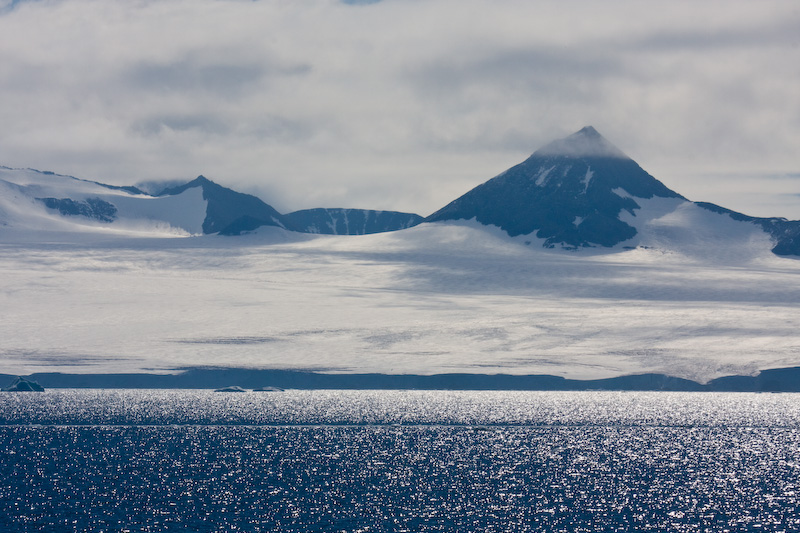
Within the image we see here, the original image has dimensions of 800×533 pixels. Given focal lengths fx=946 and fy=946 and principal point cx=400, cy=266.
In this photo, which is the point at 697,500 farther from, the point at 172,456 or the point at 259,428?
the point at 259,428

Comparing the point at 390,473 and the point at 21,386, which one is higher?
the point at 390,473

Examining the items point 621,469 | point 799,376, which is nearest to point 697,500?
point 621,469

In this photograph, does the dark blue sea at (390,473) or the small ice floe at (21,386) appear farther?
the small ice floe at (21,386)

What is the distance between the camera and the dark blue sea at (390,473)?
2758 inches

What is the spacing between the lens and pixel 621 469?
323ft

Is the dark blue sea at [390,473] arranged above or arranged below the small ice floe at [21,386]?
above

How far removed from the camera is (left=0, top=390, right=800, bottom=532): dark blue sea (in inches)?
2758

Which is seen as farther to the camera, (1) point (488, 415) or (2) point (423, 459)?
(1) point (488, 415)

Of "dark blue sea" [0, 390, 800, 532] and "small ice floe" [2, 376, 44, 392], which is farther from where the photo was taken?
"small ice floe" [2, 376, 44, 392]

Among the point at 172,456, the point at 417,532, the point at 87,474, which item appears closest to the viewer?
the point at 417,532

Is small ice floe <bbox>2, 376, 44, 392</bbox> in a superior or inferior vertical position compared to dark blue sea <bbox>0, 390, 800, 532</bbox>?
inferior

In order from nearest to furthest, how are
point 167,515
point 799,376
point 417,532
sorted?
1. point 417,532
2. point 167,515
3. point 799,376

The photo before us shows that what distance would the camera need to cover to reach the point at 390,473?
3713 inches

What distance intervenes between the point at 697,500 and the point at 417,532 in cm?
2714
